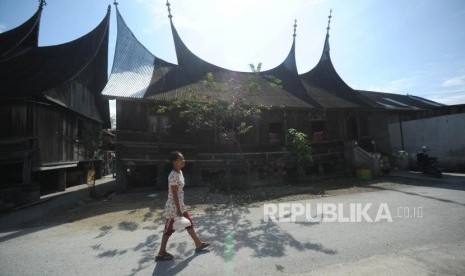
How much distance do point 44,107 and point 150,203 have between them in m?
7.68

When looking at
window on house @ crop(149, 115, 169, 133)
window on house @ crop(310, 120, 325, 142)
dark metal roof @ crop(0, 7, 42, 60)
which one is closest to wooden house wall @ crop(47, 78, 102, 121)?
dark metal roof @ crop(0, 7, 42, 60)

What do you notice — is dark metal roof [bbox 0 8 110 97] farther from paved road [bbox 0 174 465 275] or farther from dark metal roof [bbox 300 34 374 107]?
dark metal roof [bbox 300 34 374 107]

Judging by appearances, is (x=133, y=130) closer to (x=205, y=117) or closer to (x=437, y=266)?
(x=205, y=117)

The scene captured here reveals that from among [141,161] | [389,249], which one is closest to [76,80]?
[141,161]

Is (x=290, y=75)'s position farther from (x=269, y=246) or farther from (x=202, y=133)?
(x=269, y=246)

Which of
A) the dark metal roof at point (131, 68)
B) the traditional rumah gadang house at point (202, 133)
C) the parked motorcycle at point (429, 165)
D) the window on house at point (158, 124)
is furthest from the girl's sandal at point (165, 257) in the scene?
the parked motorcycle at point (429, 165)

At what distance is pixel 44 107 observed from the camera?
470 inches

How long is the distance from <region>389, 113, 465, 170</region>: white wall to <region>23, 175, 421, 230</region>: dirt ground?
505cm

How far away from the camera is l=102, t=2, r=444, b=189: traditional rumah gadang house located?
38.2 feet

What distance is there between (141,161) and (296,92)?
1109 centimetres

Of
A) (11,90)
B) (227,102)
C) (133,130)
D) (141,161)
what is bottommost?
(141,161)

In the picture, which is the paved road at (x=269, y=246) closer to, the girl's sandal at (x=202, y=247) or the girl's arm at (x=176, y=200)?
the girl's sandal at (x=202, y=247)

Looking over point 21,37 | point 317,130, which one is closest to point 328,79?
point 317,130

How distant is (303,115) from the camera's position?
15.4m
